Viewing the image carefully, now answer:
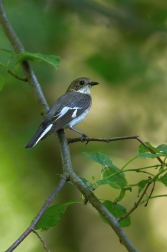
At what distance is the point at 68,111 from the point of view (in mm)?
4133

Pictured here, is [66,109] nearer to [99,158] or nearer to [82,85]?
[82,85]

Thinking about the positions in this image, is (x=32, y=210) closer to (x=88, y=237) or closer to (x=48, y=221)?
(x=88, y=237)

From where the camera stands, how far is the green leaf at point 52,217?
2182mm

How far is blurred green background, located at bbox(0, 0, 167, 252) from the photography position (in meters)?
4.74

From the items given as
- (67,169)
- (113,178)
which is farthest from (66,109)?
(113,178)

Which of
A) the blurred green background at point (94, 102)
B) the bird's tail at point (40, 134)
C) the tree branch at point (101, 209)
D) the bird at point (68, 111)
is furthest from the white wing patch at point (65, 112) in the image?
the tree branch at point (101, 209)

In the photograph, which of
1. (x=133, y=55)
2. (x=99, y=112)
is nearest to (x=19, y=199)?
(x=99, y=112)

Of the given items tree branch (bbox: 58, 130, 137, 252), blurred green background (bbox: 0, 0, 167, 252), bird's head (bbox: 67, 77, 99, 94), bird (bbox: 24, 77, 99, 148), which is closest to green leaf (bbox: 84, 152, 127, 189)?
tree branch (bbox: 58, 130, 137, 252)

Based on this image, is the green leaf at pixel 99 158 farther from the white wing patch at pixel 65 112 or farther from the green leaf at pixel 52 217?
the white wing patch at pixel 65 112

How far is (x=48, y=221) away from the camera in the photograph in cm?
219

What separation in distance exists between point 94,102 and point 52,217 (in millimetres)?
4067

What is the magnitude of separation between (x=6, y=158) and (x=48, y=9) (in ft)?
5.41

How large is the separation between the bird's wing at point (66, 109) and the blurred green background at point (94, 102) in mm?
363

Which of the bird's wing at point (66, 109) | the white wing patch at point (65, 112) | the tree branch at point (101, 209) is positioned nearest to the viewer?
the tree branch at point (101, 209)
